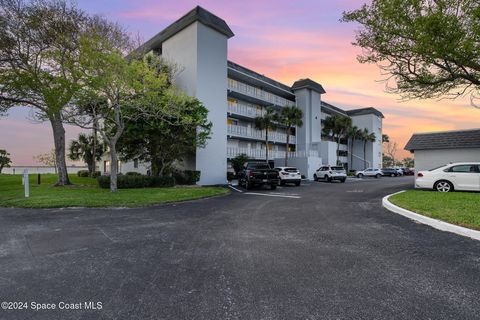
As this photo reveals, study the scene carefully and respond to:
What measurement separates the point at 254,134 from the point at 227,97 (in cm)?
558

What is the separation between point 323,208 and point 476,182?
8.77m

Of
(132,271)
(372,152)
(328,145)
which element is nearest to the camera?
(132,271)

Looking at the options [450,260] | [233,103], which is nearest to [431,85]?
[450,260]

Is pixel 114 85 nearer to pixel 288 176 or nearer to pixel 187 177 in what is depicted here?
pixel 187 177

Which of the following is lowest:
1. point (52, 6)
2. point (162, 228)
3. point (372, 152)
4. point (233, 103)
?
point (162, 228)

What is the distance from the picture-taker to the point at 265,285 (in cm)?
357

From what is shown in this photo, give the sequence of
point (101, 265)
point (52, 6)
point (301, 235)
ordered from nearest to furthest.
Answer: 1. point (101, 265)
2. point (301, 235)
3. point (52, 6)

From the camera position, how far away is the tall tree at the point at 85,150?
34.4 metres

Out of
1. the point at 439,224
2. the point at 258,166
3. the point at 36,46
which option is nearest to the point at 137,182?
the point at 258,166

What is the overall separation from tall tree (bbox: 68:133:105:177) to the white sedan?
3423 cm

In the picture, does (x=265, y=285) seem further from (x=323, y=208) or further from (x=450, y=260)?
(x=323, y=208)

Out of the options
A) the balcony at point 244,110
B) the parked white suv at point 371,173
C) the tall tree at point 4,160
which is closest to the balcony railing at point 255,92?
the balcony at point 244,110

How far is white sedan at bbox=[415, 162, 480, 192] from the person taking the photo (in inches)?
510

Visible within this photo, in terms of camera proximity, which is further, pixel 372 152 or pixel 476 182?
pixel 372 152
